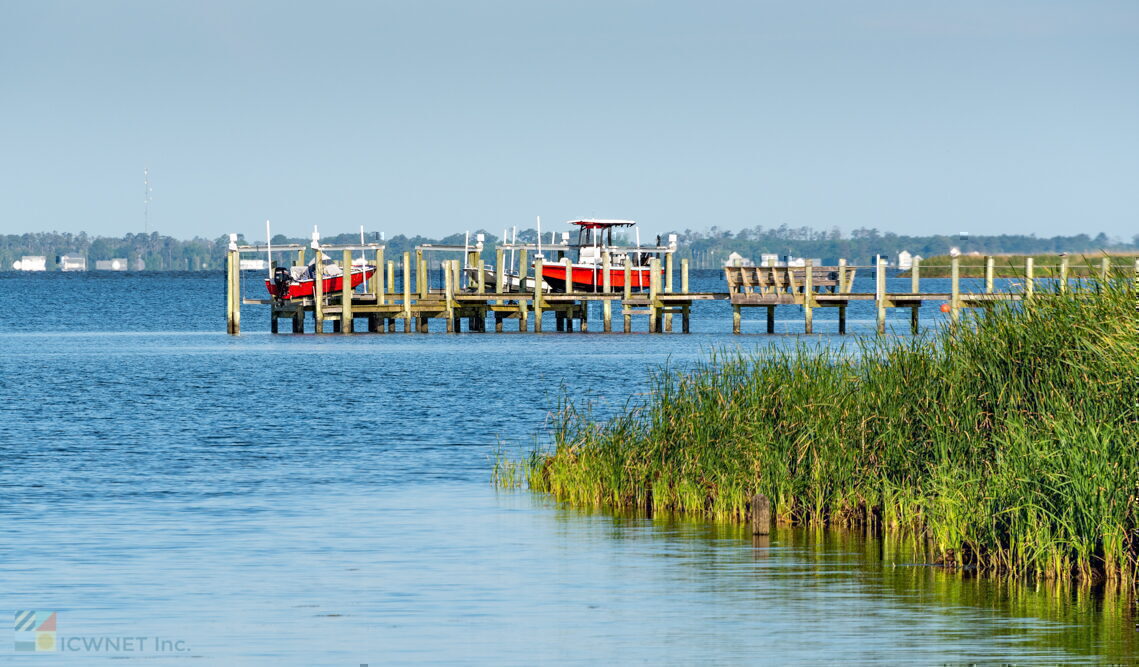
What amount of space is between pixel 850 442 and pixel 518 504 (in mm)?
4924

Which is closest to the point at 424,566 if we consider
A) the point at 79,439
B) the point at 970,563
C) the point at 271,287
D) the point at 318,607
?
the point at 318,607

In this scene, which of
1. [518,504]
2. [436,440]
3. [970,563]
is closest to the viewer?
[970,563]

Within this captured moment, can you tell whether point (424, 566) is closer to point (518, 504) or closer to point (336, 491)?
point (518, 504)

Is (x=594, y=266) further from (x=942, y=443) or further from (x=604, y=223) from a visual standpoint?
(x=942, y=443)

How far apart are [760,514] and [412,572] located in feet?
12.6

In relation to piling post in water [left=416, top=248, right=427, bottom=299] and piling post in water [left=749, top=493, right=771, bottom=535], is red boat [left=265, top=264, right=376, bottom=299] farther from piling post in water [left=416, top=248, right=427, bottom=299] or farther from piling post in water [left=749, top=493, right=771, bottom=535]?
piling post in water [left=749, top=493, right=771, bottom=535]

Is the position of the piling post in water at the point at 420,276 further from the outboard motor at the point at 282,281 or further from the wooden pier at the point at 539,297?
the outboard motor at the point at 282,281

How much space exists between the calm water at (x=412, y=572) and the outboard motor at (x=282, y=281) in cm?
2868

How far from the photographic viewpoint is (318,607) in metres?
14.4

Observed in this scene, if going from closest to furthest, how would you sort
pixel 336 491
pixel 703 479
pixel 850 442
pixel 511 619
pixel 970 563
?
pixel 511 619 → pixel 970 563 → pixel 850 442 → pixel 703 479 → pixel 336 491

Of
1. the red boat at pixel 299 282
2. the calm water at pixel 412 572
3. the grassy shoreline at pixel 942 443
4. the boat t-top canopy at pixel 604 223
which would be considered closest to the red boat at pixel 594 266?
the boat t-top canopy at pixel 604 223

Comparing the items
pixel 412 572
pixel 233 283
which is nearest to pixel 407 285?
pixel 233 283

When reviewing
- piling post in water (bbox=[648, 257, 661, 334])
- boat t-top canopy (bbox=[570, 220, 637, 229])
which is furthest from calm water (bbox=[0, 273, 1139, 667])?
boat t-top canopy (bbox=[570, 220, 637, 229])

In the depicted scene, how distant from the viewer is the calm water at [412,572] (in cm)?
1278
